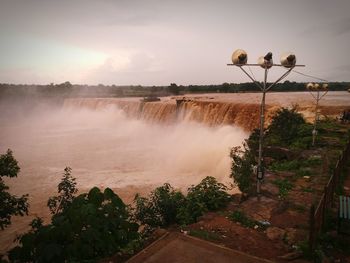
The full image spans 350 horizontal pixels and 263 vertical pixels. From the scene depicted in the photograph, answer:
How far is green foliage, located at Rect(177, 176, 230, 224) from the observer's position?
721 centimetres

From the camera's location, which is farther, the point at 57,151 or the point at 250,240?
the point at 57,151

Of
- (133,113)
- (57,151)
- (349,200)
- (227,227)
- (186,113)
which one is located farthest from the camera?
(133,113)

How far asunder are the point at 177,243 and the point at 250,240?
1.79m

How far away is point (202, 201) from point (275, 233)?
7.22ft

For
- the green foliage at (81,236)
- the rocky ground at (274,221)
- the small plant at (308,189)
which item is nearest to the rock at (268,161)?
the rocky ground at (274,221)

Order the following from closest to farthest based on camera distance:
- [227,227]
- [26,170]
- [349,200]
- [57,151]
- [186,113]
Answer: [349,200] < [227,227] < [26,170] < [57,151] < [186,113]

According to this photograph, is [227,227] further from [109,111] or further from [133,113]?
[109,111]

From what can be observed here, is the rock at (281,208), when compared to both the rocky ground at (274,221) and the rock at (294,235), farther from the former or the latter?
the rock at (294,235)

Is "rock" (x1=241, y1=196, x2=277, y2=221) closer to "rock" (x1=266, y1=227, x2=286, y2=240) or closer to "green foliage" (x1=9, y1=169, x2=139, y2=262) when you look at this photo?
"rock" (x1=266, y1=227, x2=286, y2=240)

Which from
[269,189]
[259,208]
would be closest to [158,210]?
[259,208]

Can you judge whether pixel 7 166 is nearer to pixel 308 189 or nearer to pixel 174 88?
pixel 308 189

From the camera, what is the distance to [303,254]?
5277mm

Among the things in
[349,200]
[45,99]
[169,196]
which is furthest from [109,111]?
[349,200]

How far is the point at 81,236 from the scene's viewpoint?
456 cm
